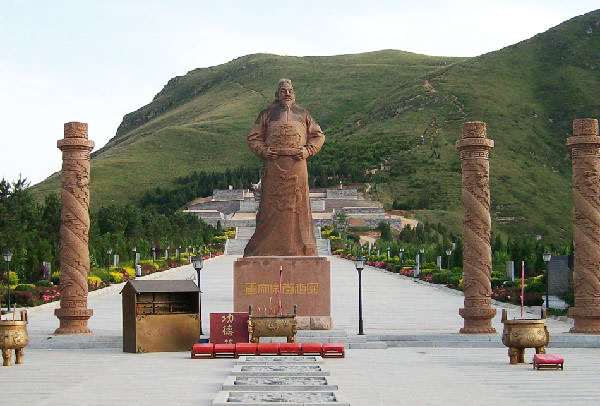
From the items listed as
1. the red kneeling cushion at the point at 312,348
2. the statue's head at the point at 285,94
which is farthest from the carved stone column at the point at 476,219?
the red kneeling cushion at the point at 312,348

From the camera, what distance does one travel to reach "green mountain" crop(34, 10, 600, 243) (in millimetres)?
93125

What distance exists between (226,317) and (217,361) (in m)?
1.53

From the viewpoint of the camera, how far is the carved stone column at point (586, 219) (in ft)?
62.8

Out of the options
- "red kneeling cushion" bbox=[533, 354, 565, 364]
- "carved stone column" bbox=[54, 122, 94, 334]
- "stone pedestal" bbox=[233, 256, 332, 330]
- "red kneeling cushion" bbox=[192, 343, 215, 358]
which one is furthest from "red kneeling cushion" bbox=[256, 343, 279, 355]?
"carved stone column" bbox=[54, 122, 94, 334]

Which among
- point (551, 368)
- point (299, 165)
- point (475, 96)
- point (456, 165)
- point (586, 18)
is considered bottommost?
point (551, 368)

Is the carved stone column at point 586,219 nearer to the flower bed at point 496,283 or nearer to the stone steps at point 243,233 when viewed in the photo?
the flower bed at point 496,283

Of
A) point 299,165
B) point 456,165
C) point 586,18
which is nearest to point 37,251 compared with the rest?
point 299,165

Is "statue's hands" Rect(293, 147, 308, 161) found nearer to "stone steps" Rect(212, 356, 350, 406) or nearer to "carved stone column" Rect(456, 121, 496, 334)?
"carved stone column" Rect(456, 121, 496, 334)

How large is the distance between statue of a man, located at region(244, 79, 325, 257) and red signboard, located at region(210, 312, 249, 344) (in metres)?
2.71

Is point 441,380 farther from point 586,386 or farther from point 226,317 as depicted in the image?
point 226,317

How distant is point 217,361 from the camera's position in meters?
15.7

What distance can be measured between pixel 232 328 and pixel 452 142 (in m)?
98.3

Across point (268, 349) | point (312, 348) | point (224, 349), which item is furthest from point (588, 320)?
point (224, 349)

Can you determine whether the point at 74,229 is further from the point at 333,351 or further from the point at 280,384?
the point at 280,384
